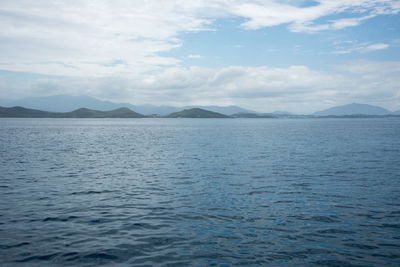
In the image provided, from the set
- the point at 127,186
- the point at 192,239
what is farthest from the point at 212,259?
the point at 127,186

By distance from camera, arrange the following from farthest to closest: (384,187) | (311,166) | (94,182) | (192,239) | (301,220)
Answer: (311,166)
(94,182)
(384,187)
(301,220)
(192,239)

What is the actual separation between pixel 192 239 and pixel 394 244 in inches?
470

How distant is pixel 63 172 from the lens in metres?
39.3

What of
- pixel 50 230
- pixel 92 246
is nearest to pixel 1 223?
pixel 50 230

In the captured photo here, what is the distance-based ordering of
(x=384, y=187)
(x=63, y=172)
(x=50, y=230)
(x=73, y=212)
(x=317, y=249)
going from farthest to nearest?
(x=63, y=172), (x=384, y=187), (x=73, y=212), (x=50, y=230), (x=317, y=249)

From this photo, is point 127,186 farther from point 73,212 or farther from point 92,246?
point 92,246

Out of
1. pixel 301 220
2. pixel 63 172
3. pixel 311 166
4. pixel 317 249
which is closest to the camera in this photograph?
pixel 317 249

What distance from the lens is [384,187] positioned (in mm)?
30297

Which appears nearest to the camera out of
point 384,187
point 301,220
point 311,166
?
point 301,220

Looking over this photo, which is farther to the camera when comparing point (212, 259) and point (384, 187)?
point (384, 187)

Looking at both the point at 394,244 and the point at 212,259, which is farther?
the point at 394,244

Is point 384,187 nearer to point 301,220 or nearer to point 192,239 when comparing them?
point 301,220

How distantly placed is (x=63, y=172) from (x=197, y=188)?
803 inches

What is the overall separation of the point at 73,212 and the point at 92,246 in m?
7.21
